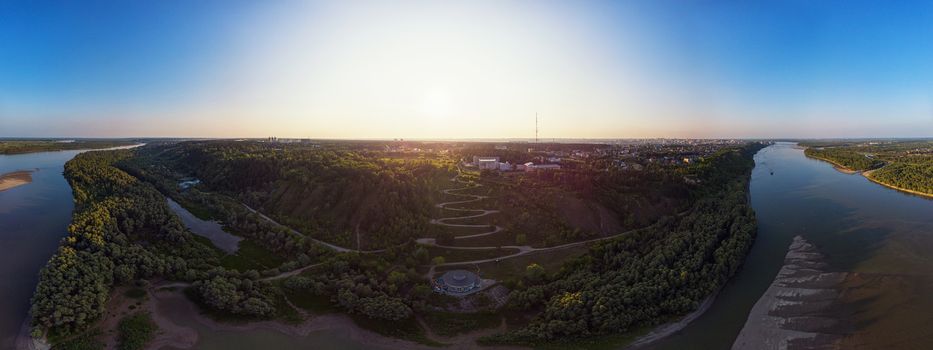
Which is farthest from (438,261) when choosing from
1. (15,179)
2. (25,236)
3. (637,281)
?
(15,179)

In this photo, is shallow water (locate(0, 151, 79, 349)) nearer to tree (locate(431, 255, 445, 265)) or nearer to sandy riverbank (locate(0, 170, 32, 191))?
sandy riverbank (locate(0, 170, 32, 191))

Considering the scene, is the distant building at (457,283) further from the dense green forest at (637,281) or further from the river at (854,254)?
the river at (854,254)

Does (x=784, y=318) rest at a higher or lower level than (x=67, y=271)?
lower

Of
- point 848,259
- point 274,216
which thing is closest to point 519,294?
point 848,259

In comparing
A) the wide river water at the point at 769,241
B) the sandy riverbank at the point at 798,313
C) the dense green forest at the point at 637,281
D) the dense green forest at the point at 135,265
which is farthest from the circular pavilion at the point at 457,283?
the sandy riverbank at the point at 798,313

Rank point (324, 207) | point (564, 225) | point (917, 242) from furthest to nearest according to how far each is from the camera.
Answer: point (324, 207) < point (564, 225) < point (917, 242)

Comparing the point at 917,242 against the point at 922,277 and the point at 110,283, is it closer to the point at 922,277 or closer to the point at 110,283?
the point at 922,277

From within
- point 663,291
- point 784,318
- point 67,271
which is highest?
point 67,271

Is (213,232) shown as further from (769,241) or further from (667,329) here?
(769,241)

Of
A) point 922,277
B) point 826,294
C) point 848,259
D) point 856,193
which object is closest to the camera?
point 826,294
